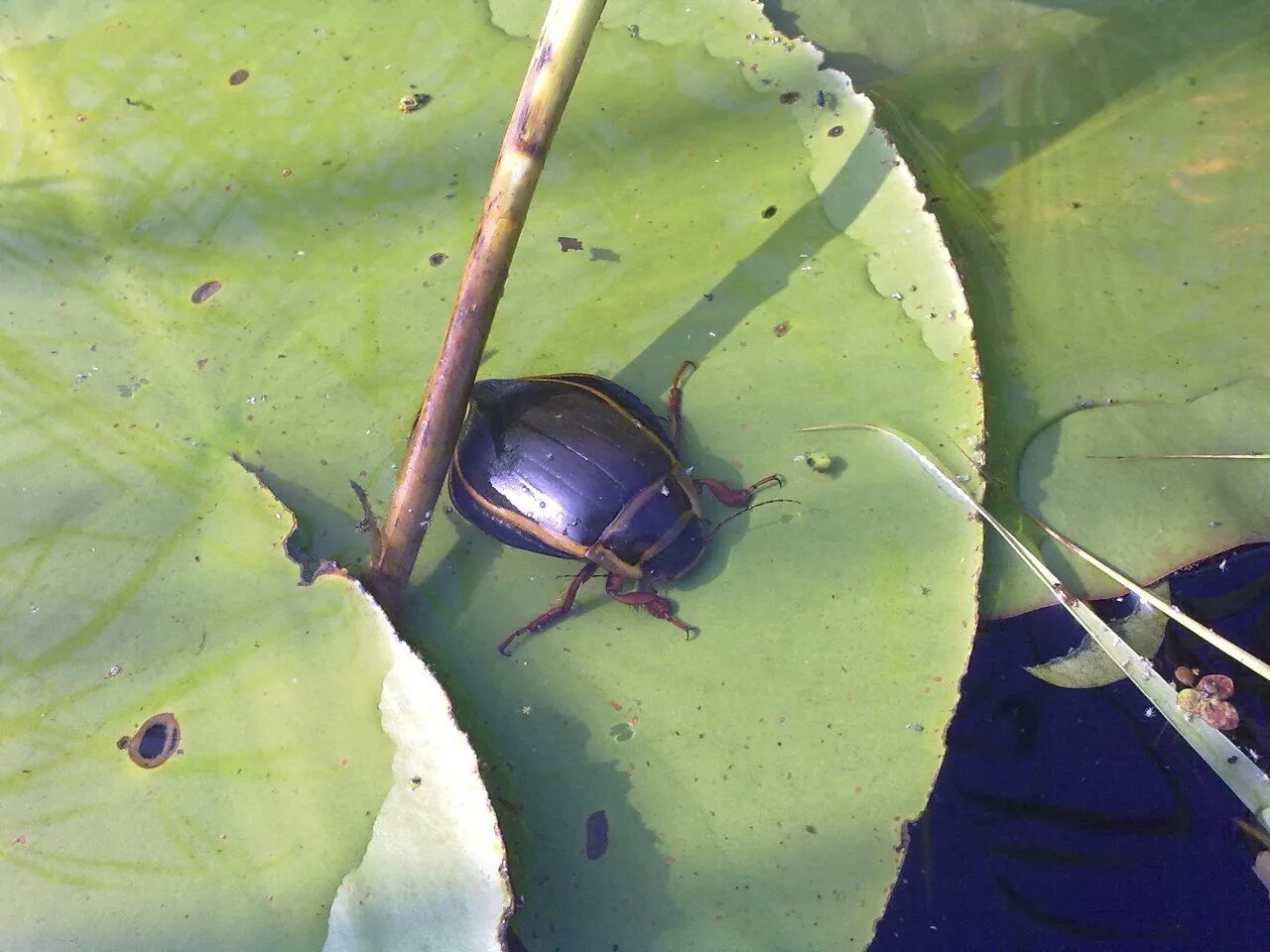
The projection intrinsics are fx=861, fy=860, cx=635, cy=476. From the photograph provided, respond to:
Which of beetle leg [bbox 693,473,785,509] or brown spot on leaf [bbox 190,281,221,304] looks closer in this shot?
beetle leg [bbox 693,473,785,509]

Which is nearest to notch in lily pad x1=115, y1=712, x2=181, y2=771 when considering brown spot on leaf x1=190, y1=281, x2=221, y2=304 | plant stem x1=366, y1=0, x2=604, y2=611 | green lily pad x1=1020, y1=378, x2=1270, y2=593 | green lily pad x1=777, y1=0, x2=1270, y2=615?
plant stem x1=366, y1=0, x2=604, y2=611

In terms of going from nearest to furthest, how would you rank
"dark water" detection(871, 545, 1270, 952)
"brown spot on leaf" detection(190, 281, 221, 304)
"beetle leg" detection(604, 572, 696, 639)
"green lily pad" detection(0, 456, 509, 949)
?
1. "green lily pad" detection(0, 456, 509, 949)
2. "dark water" detection(871, 545, 1270, 952)
3. "beetle leg" detection(604, 572, 696, 639)
4. "brown spot on leaf" detection(190, 281, 221, 304)

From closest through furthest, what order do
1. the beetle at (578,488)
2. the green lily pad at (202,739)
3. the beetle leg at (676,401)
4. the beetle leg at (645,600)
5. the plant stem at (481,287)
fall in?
the plant stem at (481,287) < the green lily pad at (202,739) < the beetle leg at (645,600) < the beetle at (578,488) < the beetle leg at (676,401)

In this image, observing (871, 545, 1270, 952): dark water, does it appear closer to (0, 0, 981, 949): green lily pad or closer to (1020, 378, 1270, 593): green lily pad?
(1020, 378, 1270, 593): green lily pad

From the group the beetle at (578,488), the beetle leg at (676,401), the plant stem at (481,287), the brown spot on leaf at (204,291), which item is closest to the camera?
the plant stem at (481,287)

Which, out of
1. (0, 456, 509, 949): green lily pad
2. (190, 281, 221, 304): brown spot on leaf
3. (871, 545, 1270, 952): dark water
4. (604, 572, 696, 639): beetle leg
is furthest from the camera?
(190, 281, 221, 304): brown spot on leaf

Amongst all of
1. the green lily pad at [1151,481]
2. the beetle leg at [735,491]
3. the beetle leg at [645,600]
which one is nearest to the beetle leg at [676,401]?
the beetle leg at [735,491]

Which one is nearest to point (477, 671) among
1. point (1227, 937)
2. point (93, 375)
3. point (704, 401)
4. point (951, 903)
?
point (704, 401)

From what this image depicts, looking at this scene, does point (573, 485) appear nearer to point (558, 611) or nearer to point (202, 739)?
point (558, 611)

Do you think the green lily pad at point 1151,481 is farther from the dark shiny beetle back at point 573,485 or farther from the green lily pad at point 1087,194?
the dark shiny beetle back at point 573,485
